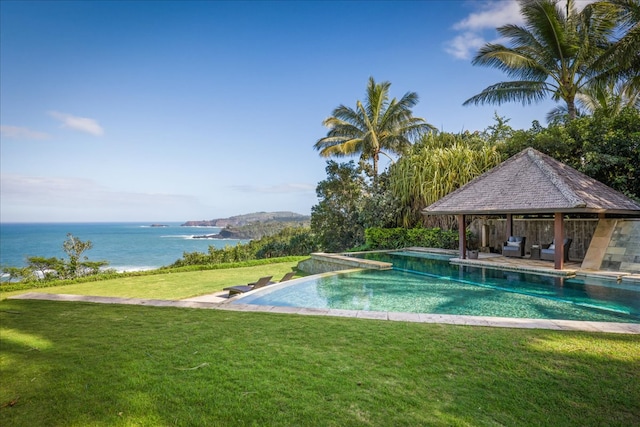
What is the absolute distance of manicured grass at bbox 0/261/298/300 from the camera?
917 cm

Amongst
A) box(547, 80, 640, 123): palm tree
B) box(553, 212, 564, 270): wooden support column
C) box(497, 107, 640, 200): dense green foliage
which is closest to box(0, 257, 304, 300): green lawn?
box(553, 212, 564, 270): wooden support column

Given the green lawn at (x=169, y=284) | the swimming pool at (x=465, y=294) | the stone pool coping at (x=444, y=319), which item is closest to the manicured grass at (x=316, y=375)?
the stone pool coping at (x=444, y=319)

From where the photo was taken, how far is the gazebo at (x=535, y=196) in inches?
361

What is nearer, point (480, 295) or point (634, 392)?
point (634, 392)

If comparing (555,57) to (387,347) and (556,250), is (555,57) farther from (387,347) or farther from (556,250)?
(387,347)

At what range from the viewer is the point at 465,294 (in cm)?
769

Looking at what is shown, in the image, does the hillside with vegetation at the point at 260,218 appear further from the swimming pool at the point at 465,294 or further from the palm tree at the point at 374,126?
the swimming pool at the point at 465,294

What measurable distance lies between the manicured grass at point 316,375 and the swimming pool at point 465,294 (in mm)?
2189

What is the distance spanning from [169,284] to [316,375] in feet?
28.6

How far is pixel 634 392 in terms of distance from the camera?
2760mm

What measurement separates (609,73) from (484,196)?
22.6 feet

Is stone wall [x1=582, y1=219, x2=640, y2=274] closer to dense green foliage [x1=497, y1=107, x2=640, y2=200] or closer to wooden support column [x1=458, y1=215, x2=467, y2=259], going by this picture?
wooden support column [x1=458, y1=215, x2=467, y2=259]

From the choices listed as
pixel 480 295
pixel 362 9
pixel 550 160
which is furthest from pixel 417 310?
pixel 362 9

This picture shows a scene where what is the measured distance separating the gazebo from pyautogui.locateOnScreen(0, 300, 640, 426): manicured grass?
19.4 feet
